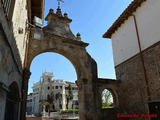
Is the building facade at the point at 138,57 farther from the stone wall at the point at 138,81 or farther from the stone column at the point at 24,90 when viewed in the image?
the stone column at the point at 24,90

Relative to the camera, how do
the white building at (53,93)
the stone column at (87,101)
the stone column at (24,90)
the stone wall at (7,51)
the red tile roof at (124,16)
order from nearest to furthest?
the stone wall at (7,51) → the stone column at (24,90) → the stone column at (87,101) → the red tile roof at (124,16) → the white building at (53,93)

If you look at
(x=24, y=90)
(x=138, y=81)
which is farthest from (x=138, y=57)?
(x=24, y=90)

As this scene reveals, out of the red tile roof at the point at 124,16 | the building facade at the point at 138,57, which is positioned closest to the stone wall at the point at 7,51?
the building facade at the point at 138,57

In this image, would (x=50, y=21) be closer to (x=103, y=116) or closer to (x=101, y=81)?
(x=101, y=81)

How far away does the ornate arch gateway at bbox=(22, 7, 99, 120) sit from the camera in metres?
9.30

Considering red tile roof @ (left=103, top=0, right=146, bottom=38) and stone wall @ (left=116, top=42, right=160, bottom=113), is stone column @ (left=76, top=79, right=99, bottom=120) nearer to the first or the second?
stone wall @ (left=116, top=42, right=160, bottom=113)

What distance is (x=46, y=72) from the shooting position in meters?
53.1

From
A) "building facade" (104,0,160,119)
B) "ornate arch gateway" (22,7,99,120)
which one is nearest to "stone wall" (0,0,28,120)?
"ornate arch gateway" (22,7,99,120)

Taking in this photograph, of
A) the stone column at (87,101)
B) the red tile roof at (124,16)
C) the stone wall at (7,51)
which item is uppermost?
the red tile roof at (124,16)

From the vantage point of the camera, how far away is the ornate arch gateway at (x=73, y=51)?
9297 mm

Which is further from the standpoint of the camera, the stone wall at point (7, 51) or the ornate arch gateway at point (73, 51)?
the ornate arch gateway at point (73, 51)

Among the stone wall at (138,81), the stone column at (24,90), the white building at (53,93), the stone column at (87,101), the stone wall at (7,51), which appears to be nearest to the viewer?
the stone wall at (7,51)

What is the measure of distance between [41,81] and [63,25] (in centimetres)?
4440

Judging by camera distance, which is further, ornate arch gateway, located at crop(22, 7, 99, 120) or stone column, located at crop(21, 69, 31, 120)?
ornate arch gateway, located at crop(22, 7, 99, 120)
